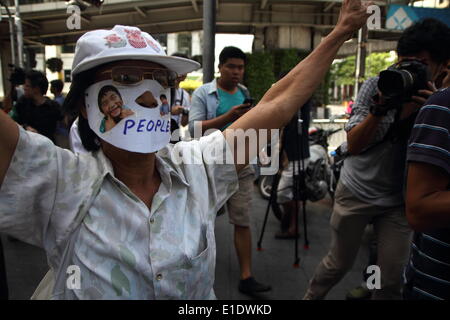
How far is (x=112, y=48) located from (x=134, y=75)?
106 millimetres

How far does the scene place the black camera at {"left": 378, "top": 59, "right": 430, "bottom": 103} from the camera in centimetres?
178

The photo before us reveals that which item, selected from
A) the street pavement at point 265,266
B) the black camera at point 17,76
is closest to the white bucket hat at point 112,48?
the street pavement at point 265,266

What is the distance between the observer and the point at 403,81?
1773mm

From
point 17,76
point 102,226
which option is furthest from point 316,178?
point 102,226

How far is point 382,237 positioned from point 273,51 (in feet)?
43.5

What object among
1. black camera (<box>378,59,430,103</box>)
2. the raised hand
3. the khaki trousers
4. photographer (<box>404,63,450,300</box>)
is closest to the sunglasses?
the raised hand

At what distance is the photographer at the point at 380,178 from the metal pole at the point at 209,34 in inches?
50.9

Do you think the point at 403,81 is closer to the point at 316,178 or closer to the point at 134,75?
the point at 134,75

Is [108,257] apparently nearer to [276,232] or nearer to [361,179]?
[361,179]

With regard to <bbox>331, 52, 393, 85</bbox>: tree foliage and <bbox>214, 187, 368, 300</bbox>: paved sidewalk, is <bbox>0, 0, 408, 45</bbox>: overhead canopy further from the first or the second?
<bbox>331, 52, 393, 85</bbox>: tree foliage

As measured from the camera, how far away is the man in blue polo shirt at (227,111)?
10.3 ft

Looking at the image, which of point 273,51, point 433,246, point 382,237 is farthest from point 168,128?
point 273,51

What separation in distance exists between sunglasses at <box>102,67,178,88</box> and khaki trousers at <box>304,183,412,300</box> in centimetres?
164

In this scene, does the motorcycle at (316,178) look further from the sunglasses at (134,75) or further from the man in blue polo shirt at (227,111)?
the sunglasses at (134,75)
